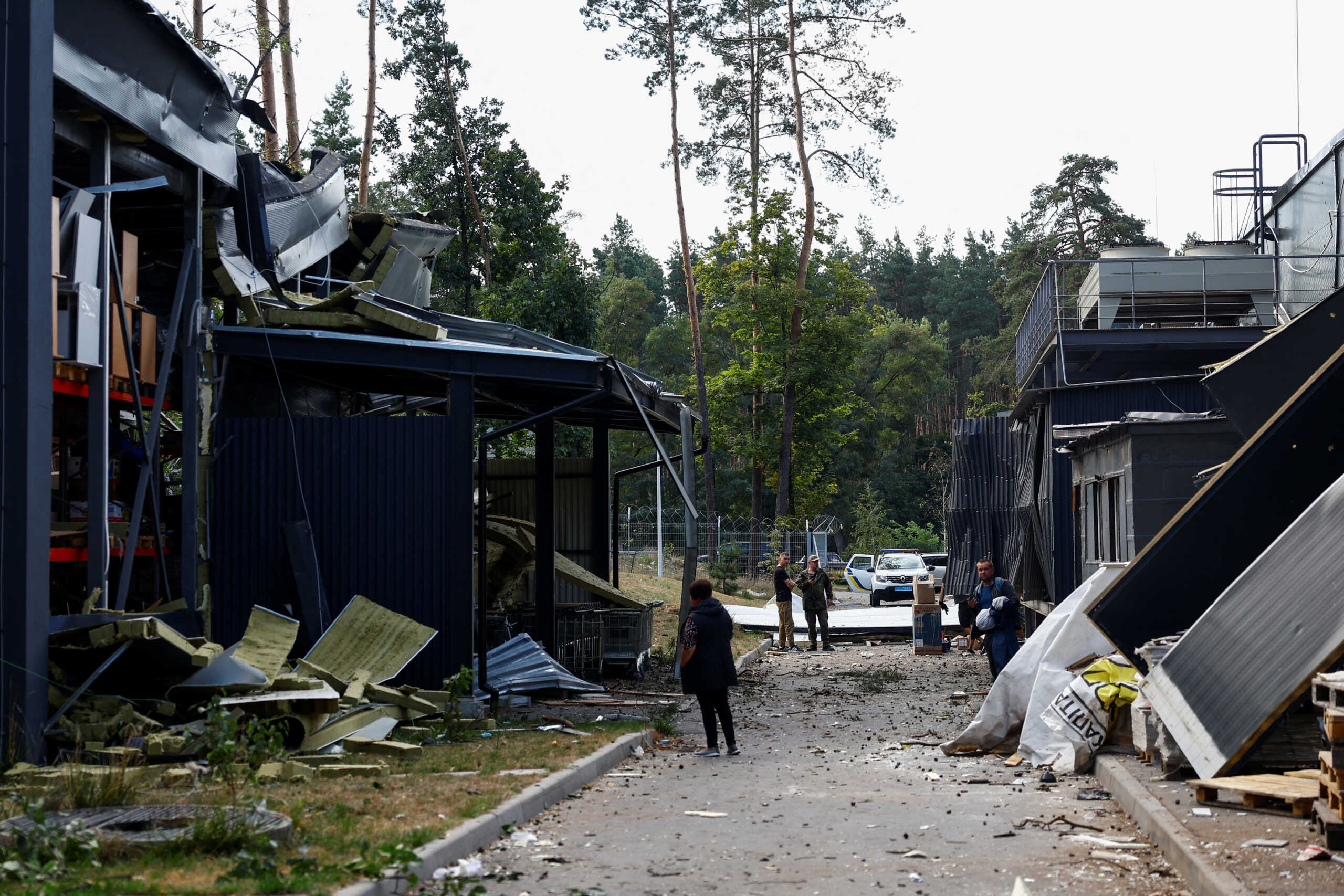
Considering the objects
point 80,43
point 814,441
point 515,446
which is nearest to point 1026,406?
point 515,446

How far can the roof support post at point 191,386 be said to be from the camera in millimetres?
12352

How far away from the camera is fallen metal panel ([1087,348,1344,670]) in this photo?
943 centimetres

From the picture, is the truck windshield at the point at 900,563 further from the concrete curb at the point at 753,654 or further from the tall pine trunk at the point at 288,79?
the tall pine trunk at the point at 288,79

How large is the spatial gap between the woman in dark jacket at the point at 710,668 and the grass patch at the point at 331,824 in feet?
3.97

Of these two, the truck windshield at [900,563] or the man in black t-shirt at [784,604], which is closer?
the man in black t-shirt at [784,604]

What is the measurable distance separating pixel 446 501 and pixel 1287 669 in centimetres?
829

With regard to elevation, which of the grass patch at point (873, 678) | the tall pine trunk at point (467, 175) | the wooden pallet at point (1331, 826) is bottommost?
the grass patch at point (873, 678)

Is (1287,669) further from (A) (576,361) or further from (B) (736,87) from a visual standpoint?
(B) (736,87)

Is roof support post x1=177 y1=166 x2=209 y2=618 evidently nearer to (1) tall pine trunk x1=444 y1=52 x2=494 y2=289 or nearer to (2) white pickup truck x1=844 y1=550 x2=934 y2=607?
(1) tall pine trunk x1=444 y1=52 x2=494 y2=289

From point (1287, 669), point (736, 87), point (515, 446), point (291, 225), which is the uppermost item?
point (736, 87)

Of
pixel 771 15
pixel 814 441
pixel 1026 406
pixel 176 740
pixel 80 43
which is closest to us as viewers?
pixel 176 740

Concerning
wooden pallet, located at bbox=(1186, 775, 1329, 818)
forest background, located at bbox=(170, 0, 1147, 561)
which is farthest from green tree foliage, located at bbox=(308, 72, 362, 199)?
wooden pallet, located at bbox=(1186, 775, 1329, 818)

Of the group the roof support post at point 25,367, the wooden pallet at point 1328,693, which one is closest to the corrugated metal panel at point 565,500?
the roof support post at point 25,367

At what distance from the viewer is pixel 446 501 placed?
516 inches
